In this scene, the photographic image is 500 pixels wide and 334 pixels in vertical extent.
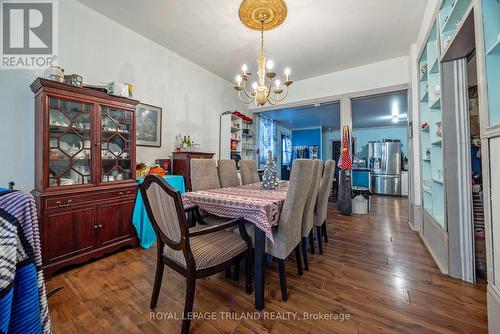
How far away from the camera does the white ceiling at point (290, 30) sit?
7.79 feet

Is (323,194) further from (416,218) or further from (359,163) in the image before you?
(359,163)

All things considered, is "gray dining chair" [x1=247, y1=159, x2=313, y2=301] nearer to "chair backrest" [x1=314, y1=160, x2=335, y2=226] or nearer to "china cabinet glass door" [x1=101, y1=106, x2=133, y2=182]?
"chair backrest" [x1=314, y1=160, x2=335, y2=226]

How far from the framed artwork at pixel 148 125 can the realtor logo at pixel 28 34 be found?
1013mm

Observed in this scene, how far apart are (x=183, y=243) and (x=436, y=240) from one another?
99.1 inches

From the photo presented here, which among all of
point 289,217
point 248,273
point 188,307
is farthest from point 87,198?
point 289,217

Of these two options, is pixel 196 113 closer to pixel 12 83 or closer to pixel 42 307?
pixel 12 83

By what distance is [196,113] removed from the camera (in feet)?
12.6

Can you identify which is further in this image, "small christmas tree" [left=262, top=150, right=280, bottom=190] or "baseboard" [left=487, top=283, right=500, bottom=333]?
"small christmas tree" [left=262, top=150, right=280, bottom=190]

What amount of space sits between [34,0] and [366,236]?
15.5 feet

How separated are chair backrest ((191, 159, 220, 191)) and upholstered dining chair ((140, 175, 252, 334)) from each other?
0.76m

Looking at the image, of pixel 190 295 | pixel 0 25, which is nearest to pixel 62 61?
pixel 0 25

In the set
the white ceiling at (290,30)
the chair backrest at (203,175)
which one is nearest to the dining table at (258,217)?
the chair backrest at (203,175)

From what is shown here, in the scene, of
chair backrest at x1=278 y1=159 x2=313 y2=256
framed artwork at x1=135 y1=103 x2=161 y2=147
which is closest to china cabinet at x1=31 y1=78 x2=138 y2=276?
framed artwork at x1=135 y1=103 x2=161 y2=147

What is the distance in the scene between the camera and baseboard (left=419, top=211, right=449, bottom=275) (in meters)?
1.89
